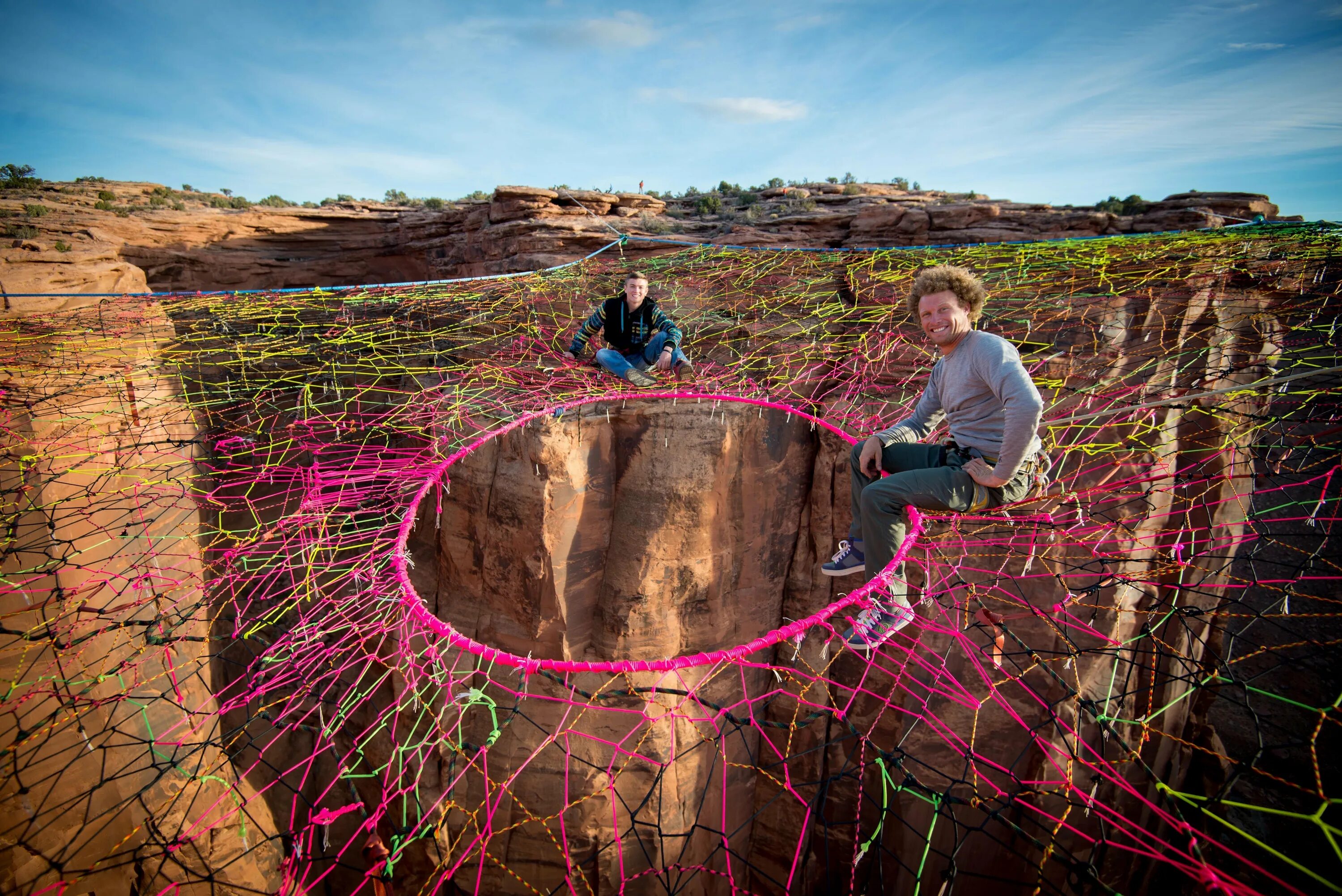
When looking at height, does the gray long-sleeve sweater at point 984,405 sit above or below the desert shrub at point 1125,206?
below

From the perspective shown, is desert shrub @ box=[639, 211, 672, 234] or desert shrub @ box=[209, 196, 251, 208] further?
desert shrub @ box=[209, 196, 251, 208]

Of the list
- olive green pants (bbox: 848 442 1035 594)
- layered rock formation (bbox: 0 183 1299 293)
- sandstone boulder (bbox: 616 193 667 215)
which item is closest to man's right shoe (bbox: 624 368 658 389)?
olive green pants (bbox: 848 442 1035 594)

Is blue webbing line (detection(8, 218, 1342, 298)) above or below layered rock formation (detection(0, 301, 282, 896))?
above

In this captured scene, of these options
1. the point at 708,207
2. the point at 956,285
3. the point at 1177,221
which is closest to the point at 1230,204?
the point at 1177,221

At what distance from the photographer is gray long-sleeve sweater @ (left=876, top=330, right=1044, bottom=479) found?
341cm

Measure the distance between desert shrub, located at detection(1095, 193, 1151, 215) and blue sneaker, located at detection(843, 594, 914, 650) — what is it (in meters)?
→ 12.8

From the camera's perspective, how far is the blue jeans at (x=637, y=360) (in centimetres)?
671

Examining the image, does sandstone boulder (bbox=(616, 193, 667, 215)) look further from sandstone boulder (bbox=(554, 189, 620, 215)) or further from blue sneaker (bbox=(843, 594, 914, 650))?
blue sneaker (bbox=(843, 594, 914, 650))

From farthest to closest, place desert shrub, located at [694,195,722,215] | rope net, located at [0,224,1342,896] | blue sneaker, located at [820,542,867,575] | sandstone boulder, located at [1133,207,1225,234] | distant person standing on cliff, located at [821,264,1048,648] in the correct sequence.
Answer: desert shrub, located at [694,195,722,215] → sandstone boulder, located at [1133,207,1225,234] → rope net, located at [0,224,1342,896] → blue sneaker, located at [820,542,867,575] → distant person standing on cliff, located at [821,264,1048,648]

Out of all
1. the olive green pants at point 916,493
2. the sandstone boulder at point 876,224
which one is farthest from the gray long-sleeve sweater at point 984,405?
the sandstone boulder at point 876,224

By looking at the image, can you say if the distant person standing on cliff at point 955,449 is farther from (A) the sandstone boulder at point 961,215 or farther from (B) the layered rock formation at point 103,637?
(A) the sandstone boulder at point 961,215

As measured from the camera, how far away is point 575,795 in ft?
23.9

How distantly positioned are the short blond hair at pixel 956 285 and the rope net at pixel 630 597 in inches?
56.1

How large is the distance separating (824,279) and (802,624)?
6455 mm
